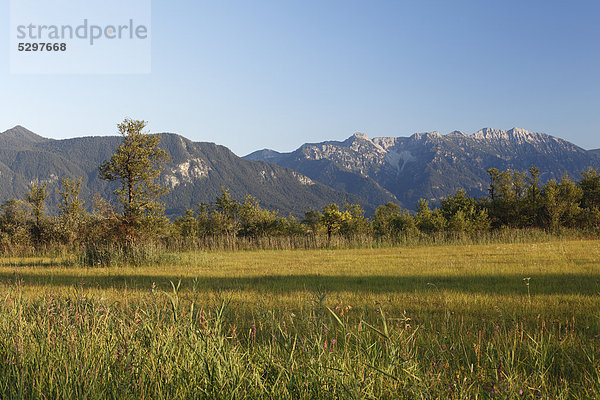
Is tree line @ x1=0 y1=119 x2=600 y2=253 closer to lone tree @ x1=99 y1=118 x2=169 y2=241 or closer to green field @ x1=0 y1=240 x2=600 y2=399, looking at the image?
lone tree @ x1=99 y1=118 x2=169 y2=241

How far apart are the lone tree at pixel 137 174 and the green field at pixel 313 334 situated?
10.1 feet

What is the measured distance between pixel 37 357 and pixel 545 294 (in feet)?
24.7

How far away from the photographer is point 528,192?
34.8m

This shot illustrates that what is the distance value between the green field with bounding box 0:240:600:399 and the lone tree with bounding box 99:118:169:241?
10.1 feet

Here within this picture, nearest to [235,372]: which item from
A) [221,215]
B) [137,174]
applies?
[137,174]

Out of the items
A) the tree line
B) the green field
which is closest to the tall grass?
the green field

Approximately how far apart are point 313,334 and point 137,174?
15.4 m

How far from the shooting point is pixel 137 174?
16703 mm

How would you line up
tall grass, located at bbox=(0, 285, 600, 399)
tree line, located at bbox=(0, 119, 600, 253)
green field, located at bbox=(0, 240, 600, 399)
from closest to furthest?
tall grass, located at bbox=(0, 285, 600, 399) → green field, located at bbox=(0, 240, 600, 399) → tree line, located at bbox=(0, 119, 600, 253)

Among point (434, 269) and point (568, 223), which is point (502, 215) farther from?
point (434, 269)

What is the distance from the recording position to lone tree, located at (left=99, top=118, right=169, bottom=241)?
636 inches

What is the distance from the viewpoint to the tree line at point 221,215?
1614 cm

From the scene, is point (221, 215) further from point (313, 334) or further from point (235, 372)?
point (235, 372)

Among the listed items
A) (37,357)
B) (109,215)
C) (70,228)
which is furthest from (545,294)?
(70,228)
